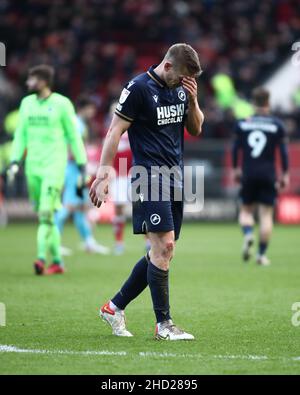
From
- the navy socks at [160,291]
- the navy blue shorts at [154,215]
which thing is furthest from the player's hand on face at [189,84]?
the navy socks at [160,291]

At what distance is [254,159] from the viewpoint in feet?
45.3

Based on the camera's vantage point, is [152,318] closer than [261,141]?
Yes

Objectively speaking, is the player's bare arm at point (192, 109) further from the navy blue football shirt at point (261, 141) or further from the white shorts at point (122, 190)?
the white shorts at point (122, 190)

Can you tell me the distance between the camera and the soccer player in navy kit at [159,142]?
701 cm

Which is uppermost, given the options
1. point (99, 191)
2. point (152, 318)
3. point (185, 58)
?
point (185, 58)

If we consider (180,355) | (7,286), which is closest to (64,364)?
(180,355)

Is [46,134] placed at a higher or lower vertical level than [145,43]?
lower

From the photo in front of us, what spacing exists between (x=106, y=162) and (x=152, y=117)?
1.59 feet

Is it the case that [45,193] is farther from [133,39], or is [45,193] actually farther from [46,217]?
[133,39]

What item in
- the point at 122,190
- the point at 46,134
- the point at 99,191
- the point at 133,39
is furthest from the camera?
the point at 133,39

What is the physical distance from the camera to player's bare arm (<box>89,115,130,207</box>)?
22.8ft

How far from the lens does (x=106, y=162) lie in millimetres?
7027

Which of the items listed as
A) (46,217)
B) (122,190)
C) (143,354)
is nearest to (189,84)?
(143,354)

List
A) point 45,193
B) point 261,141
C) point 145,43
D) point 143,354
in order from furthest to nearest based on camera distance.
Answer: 1. point 145,43
2. point 261,141
3. point 45,193
4. point 143,354
